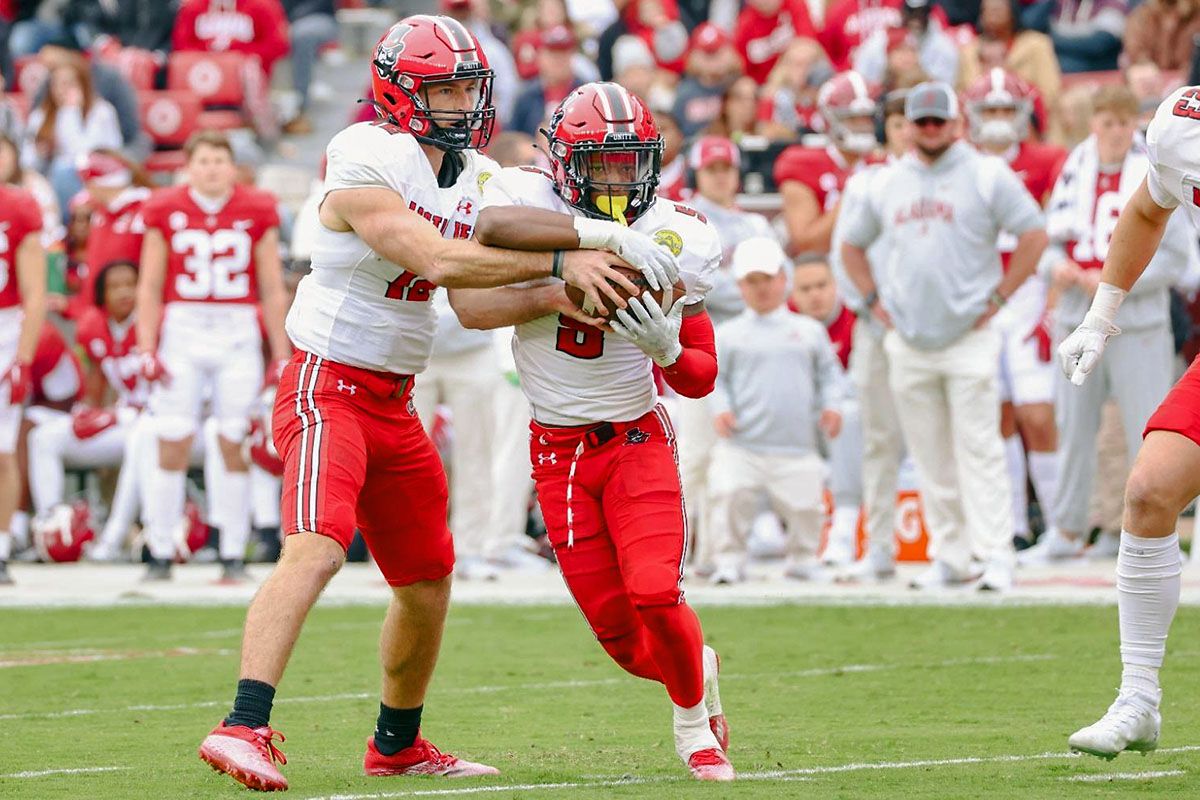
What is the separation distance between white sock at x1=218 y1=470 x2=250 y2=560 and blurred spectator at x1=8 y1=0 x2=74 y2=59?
8.06 metres

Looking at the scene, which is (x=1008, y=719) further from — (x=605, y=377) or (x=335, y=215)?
(x=335, y=215)

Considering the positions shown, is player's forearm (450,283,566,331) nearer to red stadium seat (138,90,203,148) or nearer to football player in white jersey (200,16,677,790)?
football player in white jersey (200,16,677,790)

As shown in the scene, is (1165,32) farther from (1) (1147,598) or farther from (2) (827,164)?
(1) (1147,598)

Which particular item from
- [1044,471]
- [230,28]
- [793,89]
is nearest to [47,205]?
[230,28]

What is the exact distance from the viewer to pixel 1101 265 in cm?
1041

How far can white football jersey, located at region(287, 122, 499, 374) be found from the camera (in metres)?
5.48

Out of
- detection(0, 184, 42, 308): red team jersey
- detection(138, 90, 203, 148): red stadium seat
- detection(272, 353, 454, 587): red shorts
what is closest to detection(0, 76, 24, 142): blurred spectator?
detection(138, 90, 203, 148): red stadium seat

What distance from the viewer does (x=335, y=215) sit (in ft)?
17.9

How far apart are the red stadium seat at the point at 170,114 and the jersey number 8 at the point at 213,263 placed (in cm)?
718

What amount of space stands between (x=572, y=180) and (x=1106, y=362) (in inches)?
219

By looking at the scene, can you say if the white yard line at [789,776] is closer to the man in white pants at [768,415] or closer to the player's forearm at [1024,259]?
the player's forearm at [1024,259]

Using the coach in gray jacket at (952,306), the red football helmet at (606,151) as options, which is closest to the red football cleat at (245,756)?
the red football helmet at (606,151)

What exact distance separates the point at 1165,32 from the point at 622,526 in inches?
383

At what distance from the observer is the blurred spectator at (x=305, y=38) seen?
18.2 meters
